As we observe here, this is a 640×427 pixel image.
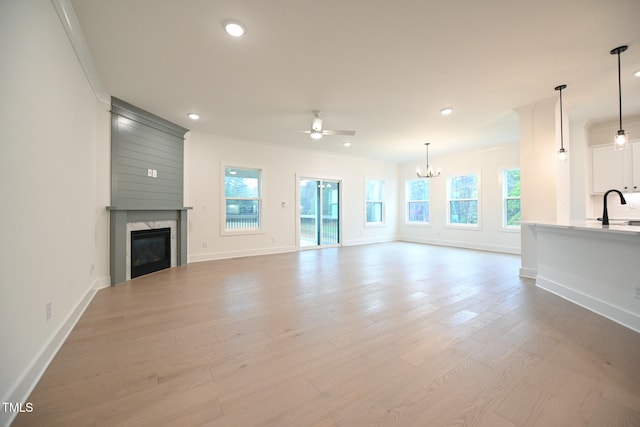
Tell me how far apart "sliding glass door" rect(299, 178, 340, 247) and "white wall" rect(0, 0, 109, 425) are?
472 centimetres

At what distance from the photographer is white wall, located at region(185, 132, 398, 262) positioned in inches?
209

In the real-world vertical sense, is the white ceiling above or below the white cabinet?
above

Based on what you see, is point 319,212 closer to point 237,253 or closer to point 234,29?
point 237,253

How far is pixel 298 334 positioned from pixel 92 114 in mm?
3699

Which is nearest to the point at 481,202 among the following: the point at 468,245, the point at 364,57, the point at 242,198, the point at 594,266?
the point at 468,245

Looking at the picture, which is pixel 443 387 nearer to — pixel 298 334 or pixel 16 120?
pixel 298 334

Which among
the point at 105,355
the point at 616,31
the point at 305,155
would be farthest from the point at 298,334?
the point at 305,155

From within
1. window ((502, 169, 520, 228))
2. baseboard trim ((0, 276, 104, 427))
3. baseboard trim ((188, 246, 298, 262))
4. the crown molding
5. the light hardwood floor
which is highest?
the crown molding

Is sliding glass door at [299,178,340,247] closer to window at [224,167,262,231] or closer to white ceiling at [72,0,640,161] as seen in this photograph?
window at [224,167,262,231]

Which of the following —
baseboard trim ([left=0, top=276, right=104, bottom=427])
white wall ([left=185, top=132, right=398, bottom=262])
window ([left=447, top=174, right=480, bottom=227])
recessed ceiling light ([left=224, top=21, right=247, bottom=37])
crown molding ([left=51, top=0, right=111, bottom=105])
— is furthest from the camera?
window ([left=447, top=174, right=480, bottom=227])

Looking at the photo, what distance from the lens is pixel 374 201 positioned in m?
8.40

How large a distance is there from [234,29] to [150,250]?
3.89m

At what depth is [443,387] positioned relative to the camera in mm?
1532

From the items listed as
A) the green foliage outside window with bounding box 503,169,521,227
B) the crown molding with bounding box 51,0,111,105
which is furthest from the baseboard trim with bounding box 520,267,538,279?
the crown molding with bounding box 51,0,111,105
